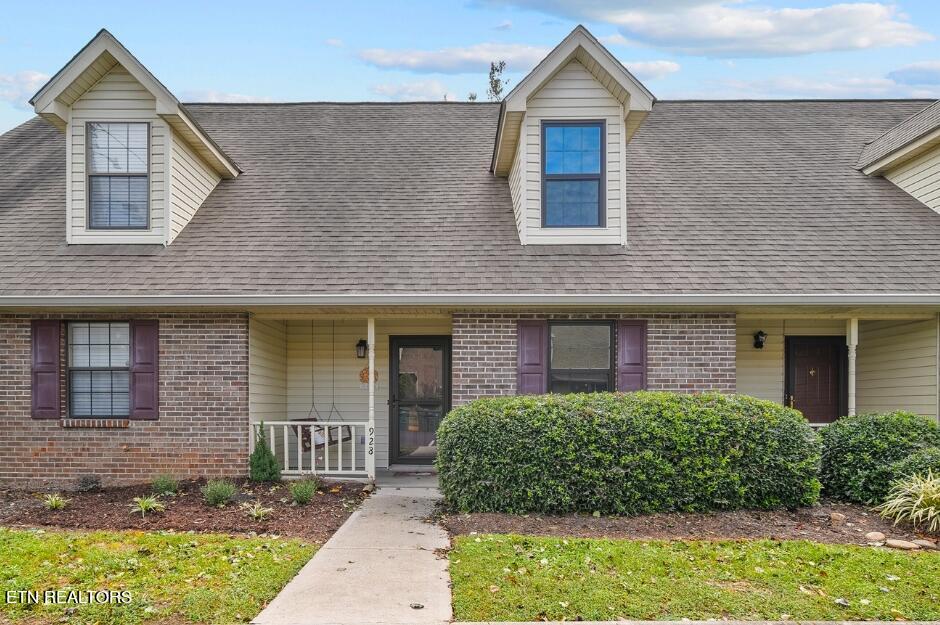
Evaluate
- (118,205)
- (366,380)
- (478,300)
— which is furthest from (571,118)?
(118,205)

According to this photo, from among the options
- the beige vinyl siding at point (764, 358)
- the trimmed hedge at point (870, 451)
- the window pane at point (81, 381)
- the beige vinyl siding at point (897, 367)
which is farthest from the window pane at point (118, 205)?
the beige vinyl siding at point (897, 367)

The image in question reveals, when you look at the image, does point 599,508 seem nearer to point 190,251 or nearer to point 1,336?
point 190,251

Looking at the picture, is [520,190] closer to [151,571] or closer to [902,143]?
[902,143]

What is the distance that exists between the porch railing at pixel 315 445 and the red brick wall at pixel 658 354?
1.57 meters

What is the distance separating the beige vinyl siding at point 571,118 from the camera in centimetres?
1028

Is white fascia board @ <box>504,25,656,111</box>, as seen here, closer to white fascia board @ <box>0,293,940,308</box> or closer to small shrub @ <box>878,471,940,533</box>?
white fascia board @ <box>0,293,940,308</box>

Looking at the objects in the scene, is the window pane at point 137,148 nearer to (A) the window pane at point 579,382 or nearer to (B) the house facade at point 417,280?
(B) the house facade at point 417,280

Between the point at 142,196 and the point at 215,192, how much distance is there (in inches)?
60.4

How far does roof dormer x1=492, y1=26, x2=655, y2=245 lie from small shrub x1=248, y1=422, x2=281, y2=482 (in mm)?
4454

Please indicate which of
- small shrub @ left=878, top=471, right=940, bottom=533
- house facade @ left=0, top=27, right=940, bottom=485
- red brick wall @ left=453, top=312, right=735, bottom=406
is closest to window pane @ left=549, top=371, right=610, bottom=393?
house facade @ left=0, top=27, right=940, bottom=485

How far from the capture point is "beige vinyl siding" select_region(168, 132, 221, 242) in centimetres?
1045

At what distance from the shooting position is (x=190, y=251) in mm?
10227

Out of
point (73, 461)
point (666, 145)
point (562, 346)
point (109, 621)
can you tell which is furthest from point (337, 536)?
point (666, 145)

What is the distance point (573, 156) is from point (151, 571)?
24.5 ft
